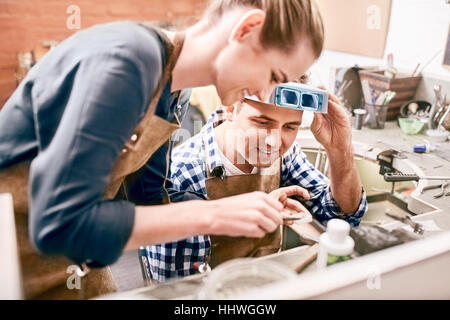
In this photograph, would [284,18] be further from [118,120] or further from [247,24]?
[118,120]

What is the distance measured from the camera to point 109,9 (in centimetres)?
341

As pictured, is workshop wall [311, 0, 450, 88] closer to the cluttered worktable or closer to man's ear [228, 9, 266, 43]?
the cluttered worktable

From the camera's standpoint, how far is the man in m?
1.33

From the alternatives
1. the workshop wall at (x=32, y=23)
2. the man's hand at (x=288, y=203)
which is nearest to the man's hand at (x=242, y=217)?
the man's hand at (x=288, y=203)

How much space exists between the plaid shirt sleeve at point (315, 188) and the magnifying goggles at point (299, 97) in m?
0.43

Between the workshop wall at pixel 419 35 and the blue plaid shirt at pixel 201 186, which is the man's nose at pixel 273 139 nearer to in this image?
the blue plaid shirt at pixel 201 186

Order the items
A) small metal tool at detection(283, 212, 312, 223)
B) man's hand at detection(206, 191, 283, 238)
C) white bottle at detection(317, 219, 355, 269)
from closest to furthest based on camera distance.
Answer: man's hand at detection(206, 191, 283, 238)
white bottle at detection(317, 219, 355, 269)
small metal tool at detection(283, 212, 312, 223)

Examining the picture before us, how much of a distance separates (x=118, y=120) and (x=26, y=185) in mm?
391

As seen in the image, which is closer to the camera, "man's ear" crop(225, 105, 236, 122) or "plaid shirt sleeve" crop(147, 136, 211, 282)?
"plaid shirt sleeve" crop(147, 136, 211, 282)

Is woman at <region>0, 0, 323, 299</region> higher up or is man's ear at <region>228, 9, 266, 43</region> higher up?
man's ear at <region>228, 9, 266, 43</region>

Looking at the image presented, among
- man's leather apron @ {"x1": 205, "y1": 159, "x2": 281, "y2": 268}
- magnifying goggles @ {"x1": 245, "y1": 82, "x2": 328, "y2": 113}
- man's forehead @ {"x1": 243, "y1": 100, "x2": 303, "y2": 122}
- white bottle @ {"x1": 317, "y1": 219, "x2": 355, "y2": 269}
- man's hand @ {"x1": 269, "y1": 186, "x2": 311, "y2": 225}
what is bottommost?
man's leather apron @ {"x1": 205, "y1": 159, "x2": 281, "y2": 268}

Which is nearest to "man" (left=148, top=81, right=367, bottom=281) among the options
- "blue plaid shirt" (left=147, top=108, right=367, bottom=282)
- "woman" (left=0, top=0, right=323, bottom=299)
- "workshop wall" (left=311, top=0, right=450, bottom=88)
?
"blue plaid shirt" (left=147, top=108, right=367, bottom=282)

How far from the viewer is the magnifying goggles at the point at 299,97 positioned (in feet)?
3.77
